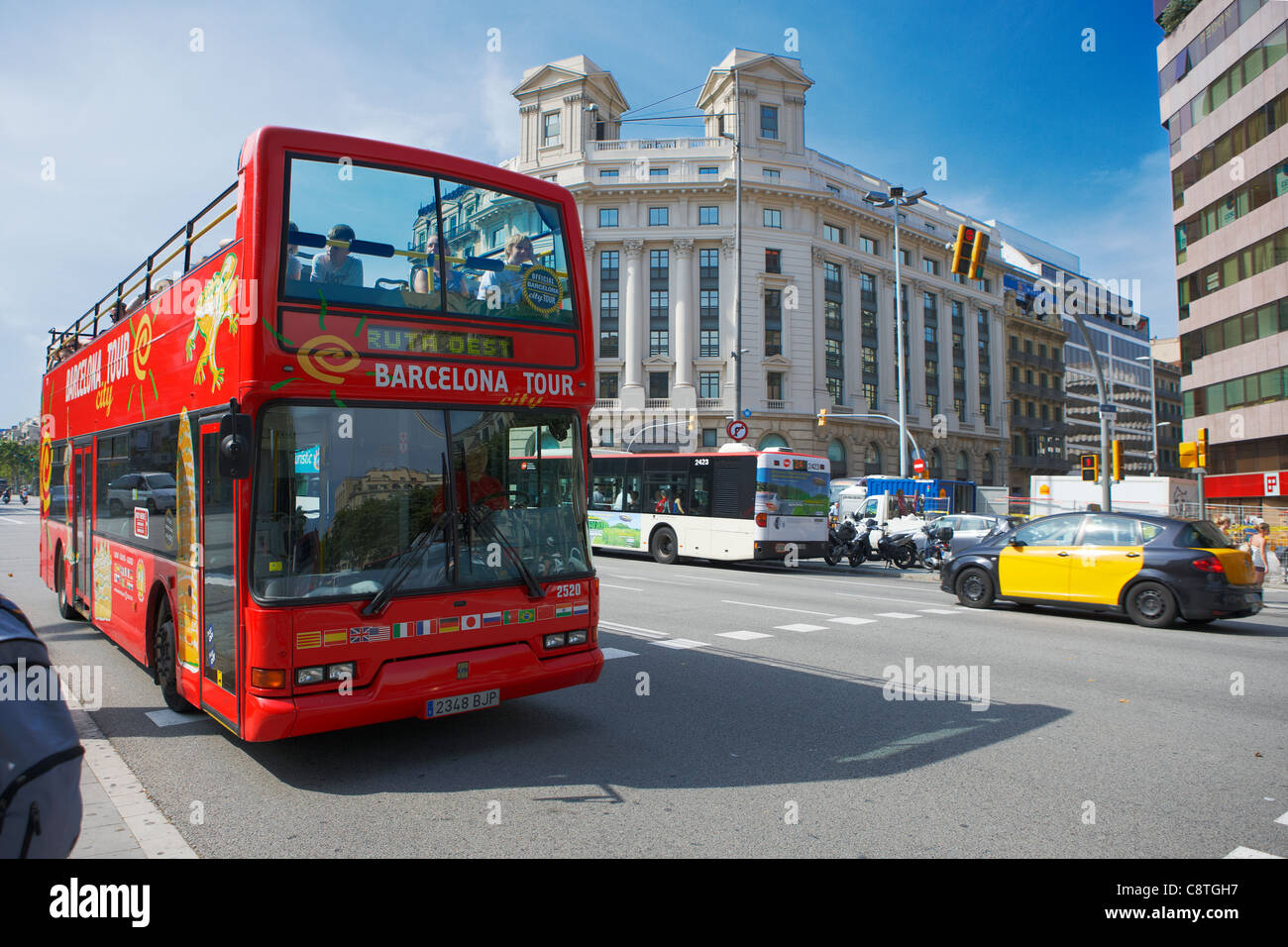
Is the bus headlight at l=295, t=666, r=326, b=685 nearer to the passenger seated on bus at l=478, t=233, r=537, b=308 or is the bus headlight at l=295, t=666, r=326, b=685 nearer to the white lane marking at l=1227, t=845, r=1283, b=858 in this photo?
the passenger seated on bus at l=478, t=233, r=537, b=308

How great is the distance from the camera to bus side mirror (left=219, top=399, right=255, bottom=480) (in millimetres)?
4695

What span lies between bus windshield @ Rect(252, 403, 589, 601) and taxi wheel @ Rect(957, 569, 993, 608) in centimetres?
905

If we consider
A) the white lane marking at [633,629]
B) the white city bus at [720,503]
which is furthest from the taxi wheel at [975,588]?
the white city bus at [720,503]

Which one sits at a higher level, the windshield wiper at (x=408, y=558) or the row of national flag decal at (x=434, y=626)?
the windshield wiper at (x=408, y=558)

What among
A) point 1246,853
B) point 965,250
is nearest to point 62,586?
point 1246,853

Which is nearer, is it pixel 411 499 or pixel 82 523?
pixel 411 499

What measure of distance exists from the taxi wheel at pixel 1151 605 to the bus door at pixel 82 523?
12602 mm

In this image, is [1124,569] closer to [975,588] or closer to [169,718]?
[975,588]

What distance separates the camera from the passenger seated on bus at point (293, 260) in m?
5.02

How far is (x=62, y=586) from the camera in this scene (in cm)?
1086

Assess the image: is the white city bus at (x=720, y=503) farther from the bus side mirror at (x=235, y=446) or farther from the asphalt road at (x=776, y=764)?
the bus side mirror at (x=235, y=446)

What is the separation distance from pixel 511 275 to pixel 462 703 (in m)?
2.87
